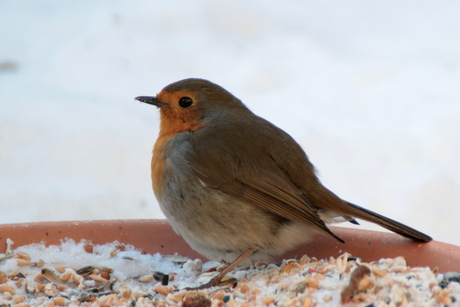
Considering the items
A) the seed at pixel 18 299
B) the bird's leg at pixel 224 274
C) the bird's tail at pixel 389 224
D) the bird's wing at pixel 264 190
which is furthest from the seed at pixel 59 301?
the bird's tail at pixel 389 224

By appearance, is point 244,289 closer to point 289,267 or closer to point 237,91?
point 289,267

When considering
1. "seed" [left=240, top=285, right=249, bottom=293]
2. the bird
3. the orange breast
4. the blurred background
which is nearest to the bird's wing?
the bird

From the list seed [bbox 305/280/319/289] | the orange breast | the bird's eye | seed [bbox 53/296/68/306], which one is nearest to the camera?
seed [bbox 305/280/319/289]

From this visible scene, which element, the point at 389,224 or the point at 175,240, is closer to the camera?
the point at 389,224

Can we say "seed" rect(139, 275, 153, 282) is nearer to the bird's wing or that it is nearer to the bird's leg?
the bird's leg

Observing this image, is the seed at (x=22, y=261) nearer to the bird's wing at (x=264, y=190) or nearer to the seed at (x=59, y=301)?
the seed at (x=59, y=301)

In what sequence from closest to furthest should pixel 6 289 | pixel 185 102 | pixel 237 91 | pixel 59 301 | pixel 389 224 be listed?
pixel 59 301 < pixel 6 289 < pixel 389 224 < pixel 185 102 < pixel 237 91

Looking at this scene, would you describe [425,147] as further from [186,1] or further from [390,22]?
[186,1]

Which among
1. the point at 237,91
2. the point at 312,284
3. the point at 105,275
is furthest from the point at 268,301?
the point at 237,91
